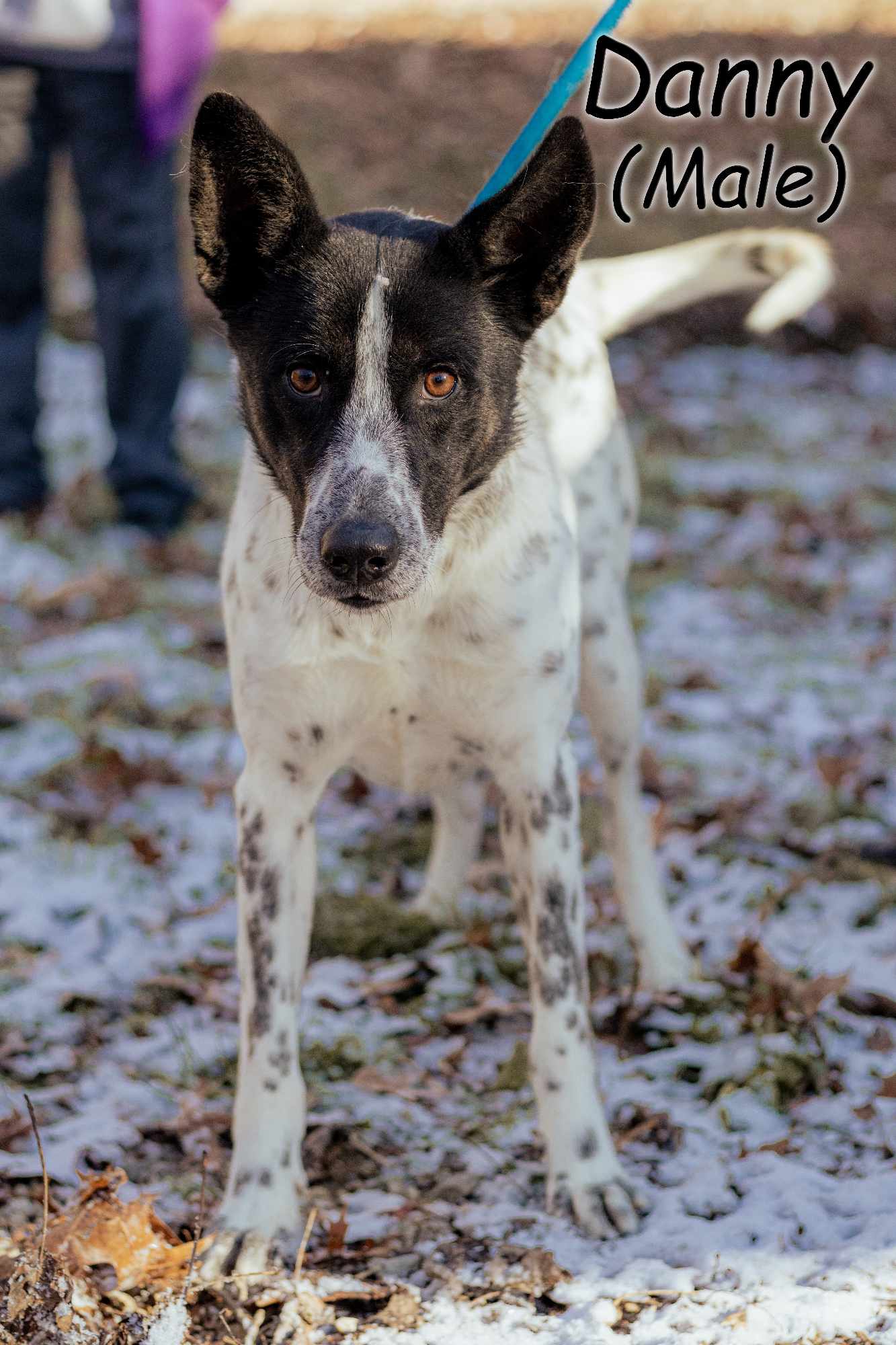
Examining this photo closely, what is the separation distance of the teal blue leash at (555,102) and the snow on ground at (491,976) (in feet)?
6.04

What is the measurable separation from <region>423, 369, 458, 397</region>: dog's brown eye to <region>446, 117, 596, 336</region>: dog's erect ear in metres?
0.22

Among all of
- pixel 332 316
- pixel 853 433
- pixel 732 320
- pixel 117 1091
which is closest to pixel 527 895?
pixel 117 1091

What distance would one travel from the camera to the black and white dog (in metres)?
2.50

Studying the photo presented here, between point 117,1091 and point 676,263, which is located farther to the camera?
point 676,263

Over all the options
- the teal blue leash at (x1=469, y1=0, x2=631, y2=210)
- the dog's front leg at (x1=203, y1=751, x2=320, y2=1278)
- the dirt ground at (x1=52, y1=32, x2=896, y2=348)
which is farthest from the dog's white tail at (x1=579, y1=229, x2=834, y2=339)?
the dirt ground at (x1=52, y1=32, x2=896, y2=348)

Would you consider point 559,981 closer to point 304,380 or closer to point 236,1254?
point 236,1254

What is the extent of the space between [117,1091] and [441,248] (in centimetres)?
189

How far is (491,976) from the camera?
358 centimetres

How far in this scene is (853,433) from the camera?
313 inches

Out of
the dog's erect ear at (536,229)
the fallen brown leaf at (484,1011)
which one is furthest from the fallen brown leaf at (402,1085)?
the dog's erect ear at (536,229)

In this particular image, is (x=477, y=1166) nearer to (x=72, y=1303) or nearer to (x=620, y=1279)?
(x=620, y=1279)

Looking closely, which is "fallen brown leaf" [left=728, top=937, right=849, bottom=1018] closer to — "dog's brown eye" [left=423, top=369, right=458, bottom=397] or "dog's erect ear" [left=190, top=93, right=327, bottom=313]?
"dog's brown eye" [left=423, top=369, right=458, bottom=397]

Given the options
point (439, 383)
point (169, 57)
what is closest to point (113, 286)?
point (169, 57)

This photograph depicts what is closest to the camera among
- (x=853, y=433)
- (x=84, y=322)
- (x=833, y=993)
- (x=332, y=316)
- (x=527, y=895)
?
(x=332, y=316)
